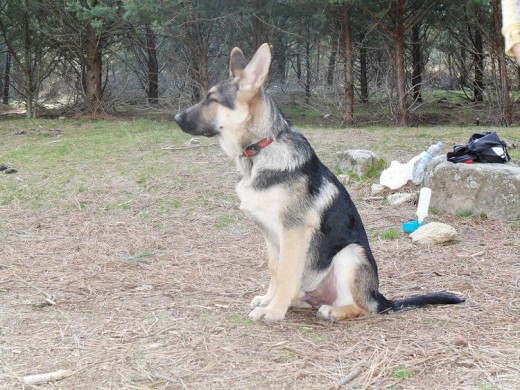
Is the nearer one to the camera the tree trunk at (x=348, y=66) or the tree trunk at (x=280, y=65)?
Result: the tree trunk at (x=348, y=66)

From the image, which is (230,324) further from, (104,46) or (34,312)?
(104,46)

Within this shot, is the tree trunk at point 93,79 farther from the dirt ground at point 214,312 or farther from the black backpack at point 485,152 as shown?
the black backpack at point 485,152

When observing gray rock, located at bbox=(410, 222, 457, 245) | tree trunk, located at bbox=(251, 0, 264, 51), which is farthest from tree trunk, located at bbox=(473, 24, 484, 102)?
gray rock, located at bbox=(410, 222, 457, 245)

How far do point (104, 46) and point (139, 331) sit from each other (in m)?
14.6

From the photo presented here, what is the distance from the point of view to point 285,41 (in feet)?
60.5

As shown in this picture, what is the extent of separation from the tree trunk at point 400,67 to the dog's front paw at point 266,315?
35.7 feet

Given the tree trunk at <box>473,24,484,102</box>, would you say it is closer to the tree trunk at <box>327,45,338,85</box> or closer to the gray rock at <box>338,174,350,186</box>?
the tree trunk at <box>327,45,338,85</box>

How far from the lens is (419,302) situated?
4238mm

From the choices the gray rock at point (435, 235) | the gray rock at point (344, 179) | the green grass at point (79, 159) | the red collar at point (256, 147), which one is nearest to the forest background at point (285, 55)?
the green grass at point (79, 159)

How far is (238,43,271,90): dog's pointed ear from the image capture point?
A: 4.14 meters

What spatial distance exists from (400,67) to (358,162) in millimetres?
6010

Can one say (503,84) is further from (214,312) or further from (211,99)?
(214,312)

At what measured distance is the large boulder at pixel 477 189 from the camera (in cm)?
678

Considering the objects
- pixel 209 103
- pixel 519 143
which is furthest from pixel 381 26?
pixel 209 103
